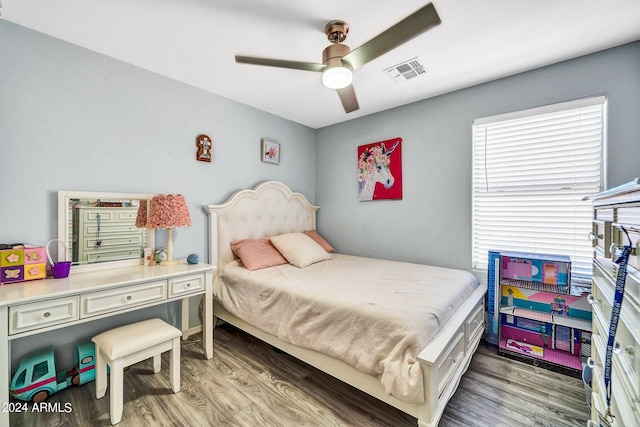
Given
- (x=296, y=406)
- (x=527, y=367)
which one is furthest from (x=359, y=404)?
(x=527, y=367)

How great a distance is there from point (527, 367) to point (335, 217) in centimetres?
239

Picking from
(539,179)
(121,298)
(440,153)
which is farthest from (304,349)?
(539,179)

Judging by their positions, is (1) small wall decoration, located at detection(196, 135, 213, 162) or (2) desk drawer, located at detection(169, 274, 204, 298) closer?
(2) desk drawer, located at detection(169, 274, 204, 298)

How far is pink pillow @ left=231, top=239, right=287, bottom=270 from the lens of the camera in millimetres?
2512

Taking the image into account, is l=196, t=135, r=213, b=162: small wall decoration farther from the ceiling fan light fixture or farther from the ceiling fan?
the ceiling fan light fixture

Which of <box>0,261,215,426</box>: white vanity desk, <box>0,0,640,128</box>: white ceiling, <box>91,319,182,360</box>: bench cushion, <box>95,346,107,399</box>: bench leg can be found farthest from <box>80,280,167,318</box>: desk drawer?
<box>0,0,640,128</box>: white ceiling

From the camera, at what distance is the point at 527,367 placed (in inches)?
80.4

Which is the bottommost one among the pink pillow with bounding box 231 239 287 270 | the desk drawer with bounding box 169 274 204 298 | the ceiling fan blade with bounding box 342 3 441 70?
the desk drawer with bounding box 169 274 204 298

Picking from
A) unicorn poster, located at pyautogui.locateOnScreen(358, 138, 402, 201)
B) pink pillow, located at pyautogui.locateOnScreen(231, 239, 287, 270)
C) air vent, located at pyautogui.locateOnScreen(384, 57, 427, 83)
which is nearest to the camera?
air vent, located at pyautogui.locateOnScreen(384, 57, 427, 83)

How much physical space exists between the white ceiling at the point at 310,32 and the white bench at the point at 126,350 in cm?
197

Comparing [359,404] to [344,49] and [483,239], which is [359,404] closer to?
[483,239]

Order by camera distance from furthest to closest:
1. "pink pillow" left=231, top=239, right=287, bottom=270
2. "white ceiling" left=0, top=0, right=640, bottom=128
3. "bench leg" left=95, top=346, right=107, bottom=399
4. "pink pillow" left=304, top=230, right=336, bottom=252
Result: "pink pillow" left=304, top=230, right=336, bottom=252 → "pink pillow" left=231, top=239, right=287, bottom=270 → "bench leg" left=95, top=346, right=107, bottom=399 → "white ceiling" left=0, top=0, right=640, bottom=128

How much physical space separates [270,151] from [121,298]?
210 centimetres

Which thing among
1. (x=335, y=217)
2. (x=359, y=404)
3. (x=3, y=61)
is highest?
(x=3, y=61)
